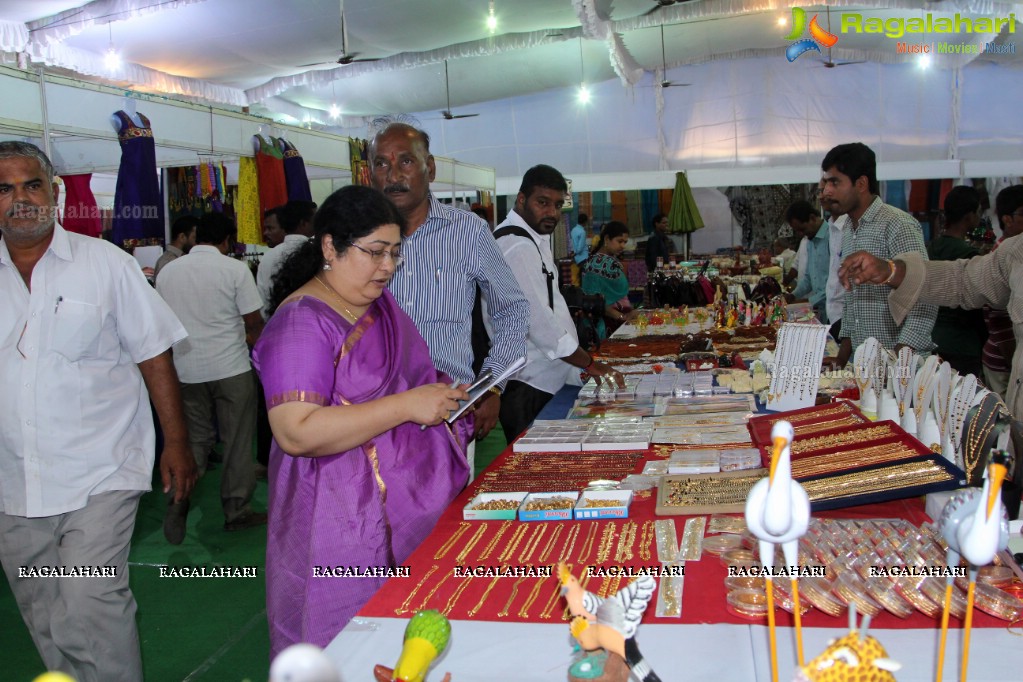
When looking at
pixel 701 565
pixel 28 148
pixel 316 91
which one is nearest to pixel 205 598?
pixel 28 148

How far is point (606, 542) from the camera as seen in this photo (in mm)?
1809

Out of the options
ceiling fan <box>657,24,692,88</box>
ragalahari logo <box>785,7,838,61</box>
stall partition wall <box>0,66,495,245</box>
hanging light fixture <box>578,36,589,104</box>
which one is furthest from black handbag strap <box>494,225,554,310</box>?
hanging light fixture <box>578,36,589,104</box>

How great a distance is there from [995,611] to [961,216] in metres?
4.34

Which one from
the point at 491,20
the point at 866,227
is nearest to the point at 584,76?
the point at 491,20

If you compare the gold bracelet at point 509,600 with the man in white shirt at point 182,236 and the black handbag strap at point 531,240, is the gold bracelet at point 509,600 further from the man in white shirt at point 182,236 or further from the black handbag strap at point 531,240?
the man in white shirt at point 182,236

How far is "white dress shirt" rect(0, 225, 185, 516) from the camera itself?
7.20 ft

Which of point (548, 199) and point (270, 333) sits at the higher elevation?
point (548, 199)

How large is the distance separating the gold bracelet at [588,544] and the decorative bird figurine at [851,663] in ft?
2.87

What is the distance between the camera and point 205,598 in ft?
11.5

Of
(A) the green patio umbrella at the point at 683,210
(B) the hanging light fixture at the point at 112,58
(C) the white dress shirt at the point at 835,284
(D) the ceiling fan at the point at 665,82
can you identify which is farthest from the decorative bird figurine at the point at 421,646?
(D) the ceiling fan at the point at 665,82

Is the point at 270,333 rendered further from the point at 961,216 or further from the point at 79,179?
the point at 79,179

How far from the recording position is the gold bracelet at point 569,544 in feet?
5.70

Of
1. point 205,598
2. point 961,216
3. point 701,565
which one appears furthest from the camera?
point 961,216

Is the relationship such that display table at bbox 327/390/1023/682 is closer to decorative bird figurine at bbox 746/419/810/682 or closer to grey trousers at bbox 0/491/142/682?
decorative bird figurine at bbox 746/419/810/682
